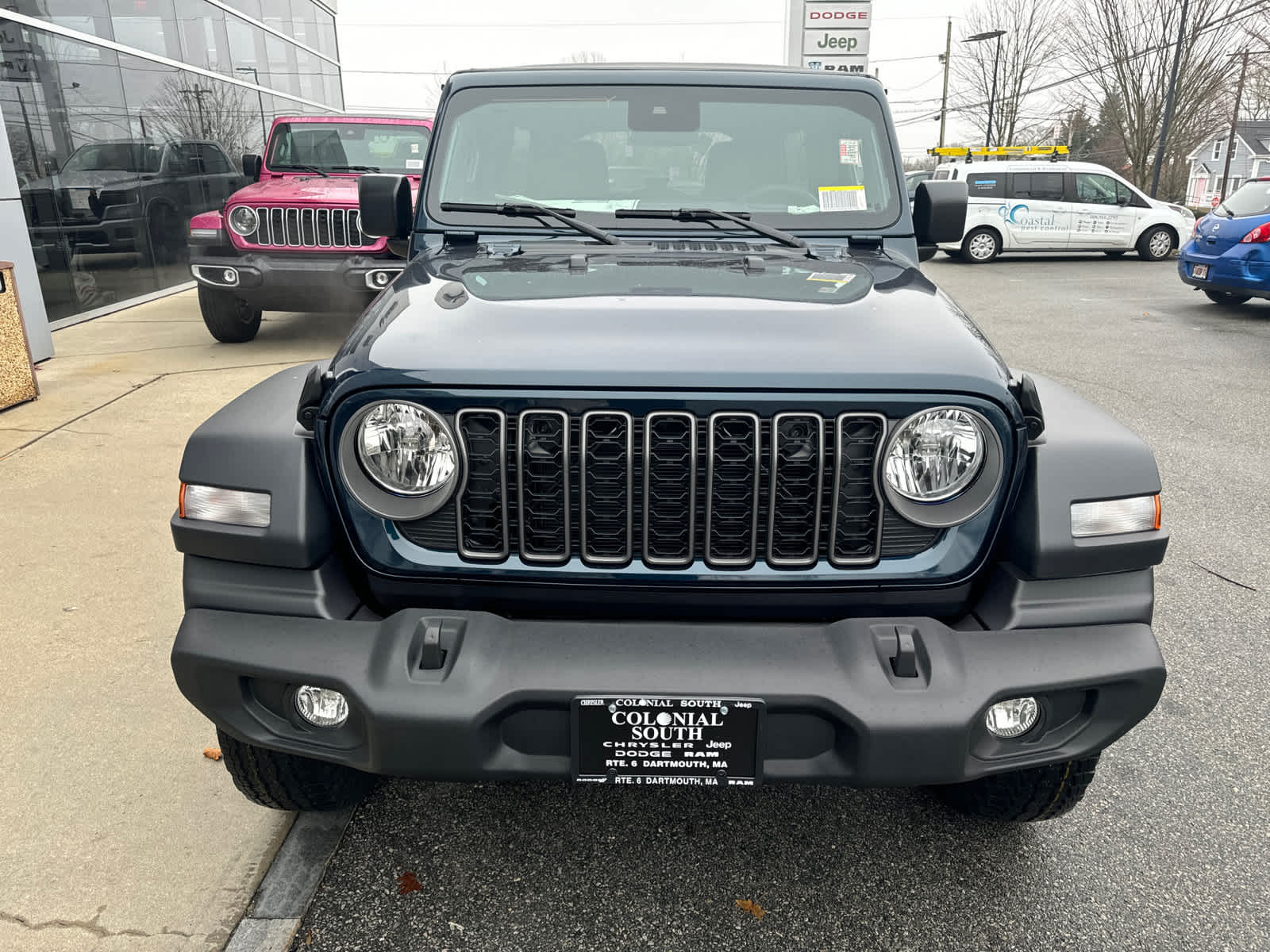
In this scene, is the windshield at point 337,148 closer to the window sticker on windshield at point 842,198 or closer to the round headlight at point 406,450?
the window sticker on windshield at point 842,198

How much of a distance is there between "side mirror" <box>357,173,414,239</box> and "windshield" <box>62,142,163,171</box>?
8.01 metres

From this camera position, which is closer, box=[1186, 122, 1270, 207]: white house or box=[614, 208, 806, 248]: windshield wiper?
box=[614, 208, 806, 248]: windshield wiper

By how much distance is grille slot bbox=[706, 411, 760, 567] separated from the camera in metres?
1.83

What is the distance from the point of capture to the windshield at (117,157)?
32.0 feet

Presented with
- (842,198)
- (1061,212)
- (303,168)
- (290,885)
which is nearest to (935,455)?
(842,198)

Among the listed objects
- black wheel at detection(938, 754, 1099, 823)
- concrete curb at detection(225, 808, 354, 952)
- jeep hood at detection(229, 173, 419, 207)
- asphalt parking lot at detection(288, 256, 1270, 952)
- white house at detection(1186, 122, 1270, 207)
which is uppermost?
jeep hood at detection(229, 173, 419, 207)

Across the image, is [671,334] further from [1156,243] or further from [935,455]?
[1156,243]

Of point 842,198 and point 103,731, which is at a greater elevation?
point 842,198

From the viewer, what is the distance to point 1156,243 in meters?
17.6

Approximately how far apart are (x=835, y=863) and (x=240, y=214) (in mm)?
7254

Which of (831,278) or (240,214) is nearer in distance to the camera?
(831,278)

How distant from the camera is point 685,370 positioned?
5.94 ft

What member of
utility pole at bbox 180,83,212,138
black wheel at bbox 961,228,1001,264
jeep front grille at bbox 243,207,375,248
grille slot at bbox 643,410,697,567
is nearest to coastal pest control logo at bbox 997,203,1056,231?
black wheel at bbox 961,228,1001,264

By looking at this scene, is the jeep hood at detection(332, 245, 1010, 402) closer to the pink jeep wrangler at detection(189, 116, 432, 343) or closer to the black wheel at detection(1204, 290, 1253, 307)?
the pink jeep wrangler at detection(189, 116, 432, 343)
